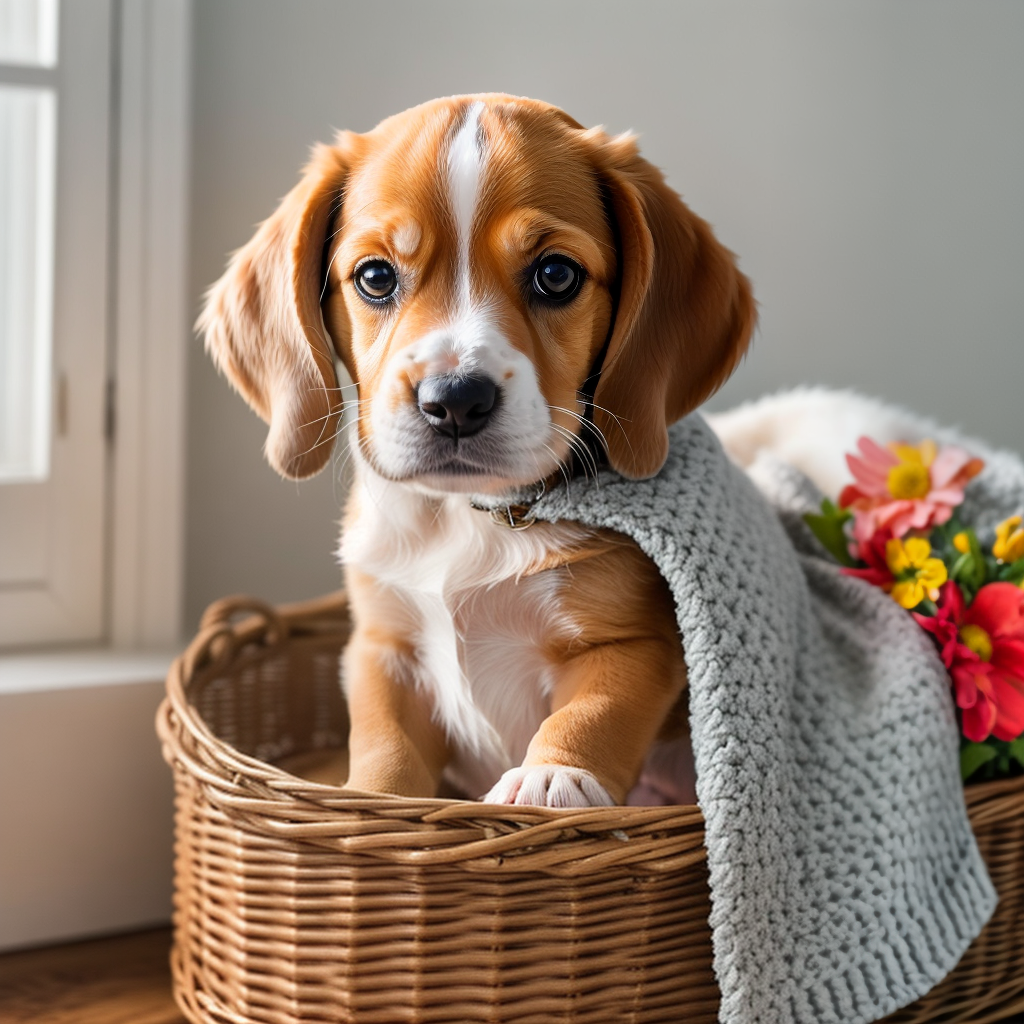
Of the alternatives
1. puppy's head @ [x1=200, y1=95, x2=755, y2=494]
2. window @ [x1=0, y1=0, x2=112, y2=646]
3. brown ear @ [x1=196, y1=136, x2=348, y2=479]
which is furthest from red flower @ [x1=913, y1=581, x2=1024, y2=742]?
window @ [x1=0, y1=0, x2=112, y2=646]

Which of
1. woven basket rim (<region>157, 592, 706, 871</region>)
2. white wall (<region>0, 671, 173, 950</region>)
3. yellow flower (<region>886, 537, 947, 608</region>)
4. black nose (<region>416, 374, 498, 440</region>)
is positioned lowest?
white wall (<region>0, 671, 173, 950</region>)

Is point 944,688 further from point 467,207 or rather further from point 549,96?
point 549,96

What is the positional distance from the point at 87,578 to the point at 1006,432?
Result: 6.36 ft

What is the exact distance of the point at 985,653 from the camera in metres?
1.34

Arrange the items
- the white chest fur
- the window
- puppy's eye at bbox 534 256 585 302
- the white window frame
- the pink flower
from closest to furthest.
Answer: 1. puppy's eye at bbox 534 256 585 302
2. the white chest fur
3. the pink flower
4. the white window frame
5. the window

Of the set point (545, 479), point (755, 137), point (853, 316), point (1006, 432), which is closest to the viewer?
point (545, 479)

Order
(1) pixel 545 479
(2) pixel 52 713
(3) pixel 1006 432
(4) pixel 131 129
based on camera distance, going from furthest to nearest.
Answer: (3) pixel 1006 432, (4) pixel 131 129, (2) pixel 52 713, (1) pixel 545 479

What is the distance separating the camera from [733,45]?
82.0 inches

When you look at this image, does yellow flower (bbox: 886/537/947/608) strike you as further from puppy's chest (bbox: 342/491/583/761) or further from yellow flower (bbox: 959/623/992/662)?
puppy's chest (bbox: 342/491/583/761)

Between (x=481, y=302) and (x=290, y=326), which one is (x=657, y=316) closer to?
(x=481, y=302)

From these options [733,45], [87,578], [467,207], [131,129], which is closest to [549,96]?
[733,45]

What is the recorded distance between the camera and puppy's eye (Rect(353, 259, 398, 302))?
1.14 meters

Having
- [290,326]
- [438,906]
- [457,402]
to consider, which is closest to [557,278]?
[457,402]

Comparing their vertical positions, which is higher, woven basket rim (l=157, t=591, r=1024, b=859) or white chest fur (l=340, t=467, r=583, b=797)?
white chest fur (l=340, t=467, r=583, b=797)
